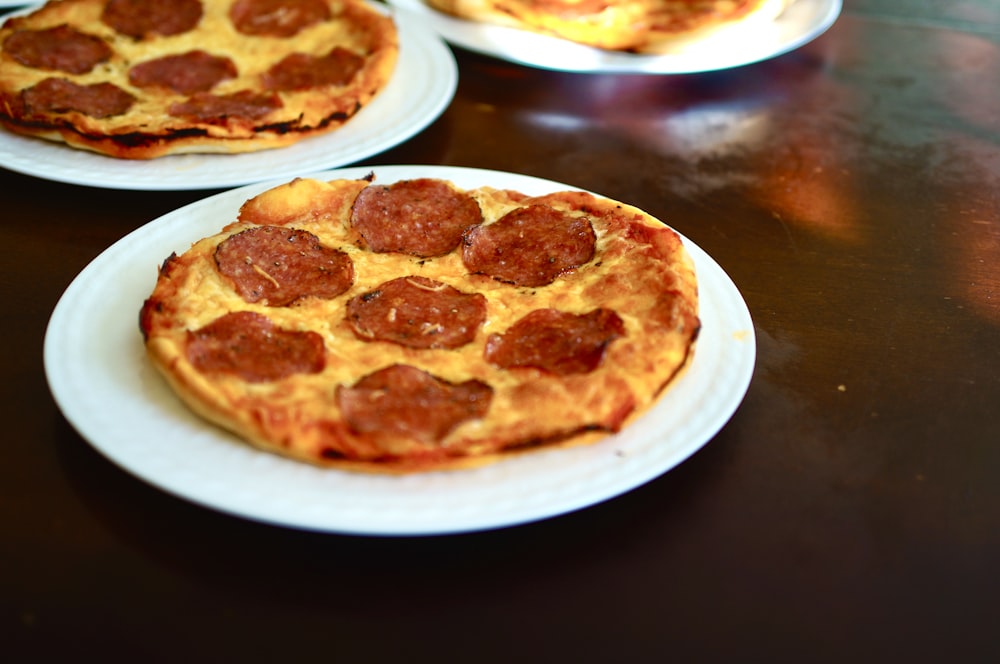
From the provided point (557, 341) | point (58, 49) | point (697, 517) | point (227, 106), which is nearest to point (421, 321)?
point (557, 341)

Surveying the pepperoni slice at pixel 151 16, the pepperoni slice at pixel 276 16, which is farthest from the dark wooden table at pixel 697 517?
the pepperoni slice at pixel 151 16

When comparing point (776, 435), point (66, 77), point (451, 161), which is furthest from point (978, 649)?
point (66, 77)

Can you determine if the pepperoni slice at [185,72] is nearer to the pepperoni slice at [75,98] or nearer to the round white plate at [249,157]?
the pepperoni slice at [75,98]

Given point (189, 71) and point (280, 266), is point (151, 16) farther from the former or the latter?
point (280, 266)

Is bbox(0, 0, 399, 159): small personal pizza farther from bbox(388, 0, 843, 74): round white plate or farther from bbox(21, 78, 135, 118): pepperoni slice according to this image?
bbox(388, 0, 843, 74): round white plate

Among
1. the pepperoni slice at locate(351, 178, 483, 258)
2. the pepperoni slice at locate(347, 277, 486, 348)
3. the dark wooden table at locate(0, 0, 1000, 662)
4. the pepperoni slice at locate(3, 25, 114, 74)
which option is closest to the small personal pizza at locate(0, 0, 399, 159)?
the pepperoni slice at locate(3, 25, 114, 74)

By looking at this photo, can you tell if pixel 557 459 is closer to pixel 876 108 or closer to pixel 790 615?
pixel 790 615
